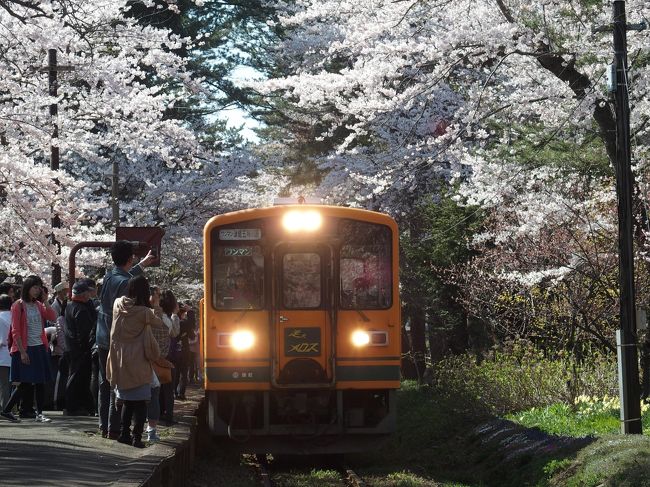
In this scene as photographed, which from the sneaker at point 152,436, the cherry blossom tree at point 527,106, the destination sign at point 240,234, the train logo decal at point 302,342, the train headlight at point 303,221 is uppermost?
the cherry blossom tree at point 527,106

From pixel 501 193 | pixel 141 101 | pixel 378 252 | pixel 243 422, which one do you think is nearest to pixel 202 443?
pixel 243 422

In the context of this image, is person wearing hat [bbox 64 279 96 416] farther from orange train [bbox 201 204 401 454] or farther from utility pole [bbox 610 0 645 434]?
utility pole [bbox 610 0 645 434]

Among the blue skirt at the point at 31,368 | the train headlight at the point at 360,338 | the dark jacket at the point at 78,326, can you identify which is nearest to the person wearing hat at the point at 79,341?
the dark jacket at the point at 78,326

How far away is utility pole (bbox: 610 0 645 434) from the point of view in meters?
12.6

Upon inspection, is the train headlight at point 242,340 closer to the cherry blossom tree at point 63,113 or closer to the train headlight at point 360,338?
the train headlight at point 360,338

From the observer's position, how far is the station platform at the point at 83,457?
8.23m

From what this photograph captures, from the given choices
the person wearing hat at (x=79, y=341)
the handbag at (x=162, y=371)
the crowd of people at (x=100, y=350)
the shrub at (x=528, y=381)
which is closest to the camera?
the crowd of people at (x=100, y=350)

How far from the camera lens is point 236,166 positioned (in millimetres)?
32500

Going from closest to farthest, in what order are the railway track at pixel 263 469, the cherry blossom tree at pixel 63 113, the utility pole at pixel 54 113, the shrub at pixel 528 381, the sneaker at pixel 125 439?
the sneaker at pixel 125 439 < the railway track at pixel 263 469 < the shrub at pixel 528 381 < the cherry blossom tree at pixel 63 113 < the utility pole at pixel 54 113

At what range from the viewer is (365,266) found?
42.4ft

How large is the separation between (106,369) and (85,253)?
1333 centimetres

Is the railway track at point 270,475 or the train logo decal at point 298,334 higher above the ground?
the train logo decal at point 298,334

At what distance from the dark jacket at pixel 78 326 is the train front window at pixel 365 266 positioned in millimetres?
2685

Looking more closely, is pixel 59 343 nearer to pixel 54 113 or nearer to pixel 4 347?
pixel 4 347
